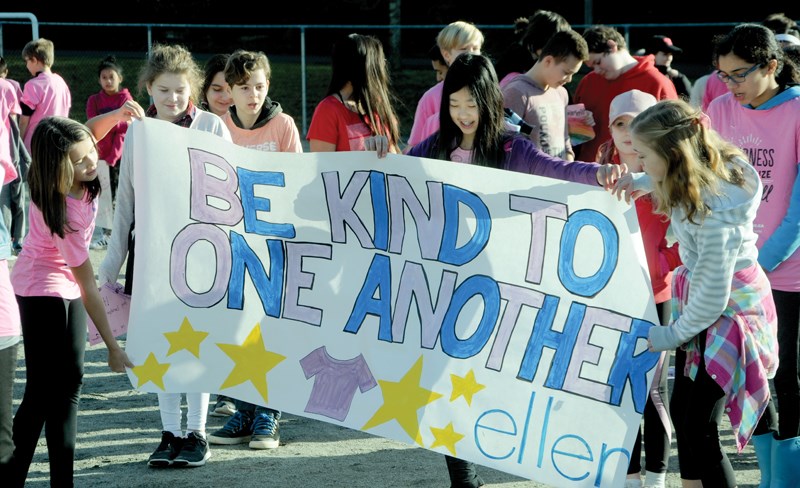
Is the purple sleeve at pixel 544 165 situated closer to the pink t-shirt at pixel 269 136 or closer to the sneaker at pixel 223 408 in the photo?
the pink t-shirt at pixel 269 136

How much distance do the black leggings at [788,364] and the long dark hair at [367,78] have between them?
1.99m

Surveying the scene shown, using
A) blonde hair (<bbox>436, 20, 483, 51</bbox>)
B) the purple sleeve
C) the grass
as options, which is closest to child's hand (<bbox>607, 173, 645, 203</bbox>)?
the purple sleeve

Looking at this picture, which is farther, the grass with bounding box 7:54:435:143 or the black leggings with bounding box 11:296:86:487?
the grass with bounding box 7:54:435:143

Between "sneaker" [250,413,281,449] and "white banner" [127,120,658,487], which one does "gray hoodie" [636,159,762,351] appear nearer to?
"white banner" [127,120,658,487]

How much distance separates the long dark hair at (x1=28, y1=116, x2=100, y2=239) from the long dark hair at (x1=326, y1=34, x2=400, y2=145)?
1.59 m

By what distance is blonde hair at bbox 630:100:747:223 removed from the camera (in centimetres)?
360

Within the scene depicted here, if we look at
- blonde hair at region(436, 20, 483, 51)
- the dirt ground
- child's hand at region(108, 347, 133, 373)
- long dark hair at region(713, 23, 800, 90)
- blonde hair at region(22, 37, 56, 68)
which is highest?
blonde hair at region(22, 37, 56, 68)

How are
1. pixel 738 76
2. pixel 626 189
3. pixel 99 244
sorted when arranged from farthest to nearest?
pixel 99 244
pixel 738 76
pixel 626 189

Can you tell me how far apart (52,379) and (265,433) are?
1.32 m

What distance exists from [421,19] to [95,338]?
28093mm

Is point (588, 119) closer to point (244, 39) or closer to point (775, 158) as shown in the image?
point (775, 158)

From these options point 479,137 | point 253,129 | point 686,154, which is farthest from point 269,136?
point 686,154

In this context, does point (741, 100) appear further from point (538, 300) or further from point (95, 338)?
point (95, 338)

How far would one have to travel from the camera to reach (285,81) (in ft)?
80.9
